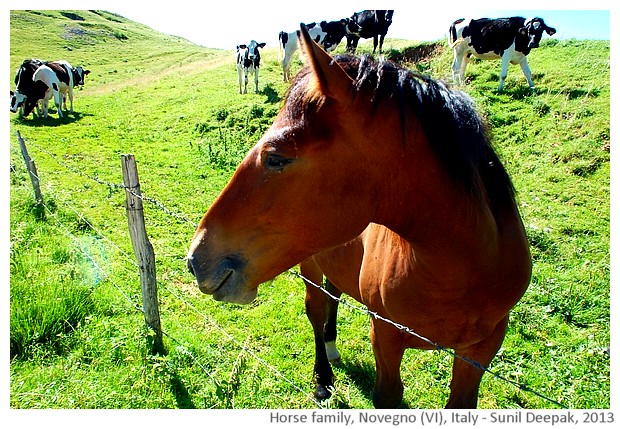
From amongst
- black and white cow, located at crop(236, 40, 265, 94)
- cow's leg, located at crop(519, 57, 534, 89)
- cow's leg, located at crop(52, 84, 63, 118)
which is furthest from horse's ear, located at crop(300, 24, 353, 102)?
cow's leg, located at crop(52, 84, 63, 118)

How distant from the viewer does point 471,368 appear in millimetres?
2479

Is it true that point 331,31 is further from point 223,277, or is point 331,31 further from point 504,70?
point 223,277

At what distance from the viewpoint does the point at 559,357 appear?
12.5ft

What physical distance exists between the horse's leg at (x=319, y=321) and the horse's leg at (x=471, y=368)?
141 centimetres

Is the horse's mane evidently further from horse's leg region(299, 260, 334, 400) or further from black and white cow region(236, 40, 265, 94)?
black and white cow region(236, 40, 265, 94)

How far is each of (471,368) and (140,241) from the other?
2707 mm

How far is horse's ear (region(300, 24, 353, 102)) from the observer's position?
1.48m

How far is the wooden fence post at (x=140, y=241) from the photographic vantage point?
10.9ft

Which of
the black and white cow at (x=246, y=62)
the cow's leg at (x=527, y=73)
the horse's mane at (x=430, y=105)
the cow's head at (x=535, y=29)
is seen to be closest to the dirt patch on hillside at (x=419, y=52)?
the cow's head at (x=535, y=29)

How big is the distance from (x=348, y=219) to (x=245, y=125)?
32.2ft

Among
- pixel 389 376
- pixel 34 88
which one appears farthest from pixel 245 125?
pixel 34 88

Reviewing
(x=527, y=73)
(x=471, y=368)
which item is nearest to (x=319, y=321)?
(x=471, y=368)

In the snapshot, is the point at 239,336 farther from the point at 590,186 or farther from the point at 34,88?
the point at 34,88

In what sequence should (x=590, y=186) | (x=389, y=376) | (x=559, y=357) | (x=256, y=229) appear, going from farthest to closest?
(x=590, y=186)
(x=559, y=357)
(x=389, y=376)
(x=256, y=229)
